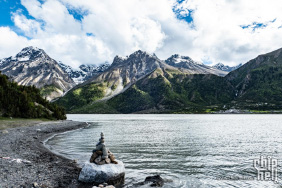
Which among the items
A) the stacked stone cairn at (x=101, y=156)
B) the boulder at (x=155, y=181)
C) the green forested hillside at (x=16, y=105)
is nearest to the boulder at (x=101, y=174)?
the stacked stone cairn at (x=101, y=156)

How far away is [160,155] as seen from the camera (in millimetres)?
36625

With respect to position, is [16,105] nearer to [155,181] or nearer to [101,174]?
[101,174]

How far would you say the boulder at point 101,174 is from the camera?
19922mm

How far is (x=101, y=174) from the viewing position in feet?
65.5

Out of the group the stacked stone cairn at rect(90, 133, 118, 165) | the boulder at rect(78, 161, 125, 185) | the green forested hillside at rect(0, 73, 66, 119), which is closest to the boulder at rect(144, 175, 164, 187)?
the boulder at rect(78, 161, 125, 185)

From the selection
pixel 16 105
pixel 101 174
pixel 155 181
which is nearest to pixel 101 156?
pixel 101 174

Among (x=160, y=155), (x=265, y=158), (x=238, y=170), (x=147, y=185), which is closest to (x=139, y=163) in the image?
(x=160, y=155)

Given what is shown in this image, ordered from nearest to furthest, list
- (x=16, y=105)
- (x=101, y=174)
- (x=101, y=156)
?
(x=101, y=174) → (x=101, y=156) → (x=16, y=105)

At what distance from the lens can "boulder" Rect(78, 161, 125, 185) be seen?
65.4 ft

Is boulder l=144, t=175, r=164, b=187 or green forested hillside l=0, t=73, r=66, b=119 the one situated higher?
green forested hillside l=0, t=73, r=66, b=119

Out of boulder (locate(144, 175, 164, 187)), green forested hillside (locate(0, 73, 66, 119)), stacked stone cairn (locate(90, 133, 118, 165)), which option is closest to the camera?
boulder (locate(144, 175, 164, 187))

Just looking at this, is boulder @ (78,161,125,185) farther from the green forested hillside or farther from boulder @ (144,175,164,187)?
the green forested hillside

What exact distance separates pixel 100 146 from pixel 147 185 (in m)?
5.81

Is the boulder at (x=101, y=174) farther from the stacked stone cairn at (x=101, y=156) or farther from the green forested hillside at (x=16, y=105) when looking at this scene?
the green forested hillside at (x=16, y=105)
